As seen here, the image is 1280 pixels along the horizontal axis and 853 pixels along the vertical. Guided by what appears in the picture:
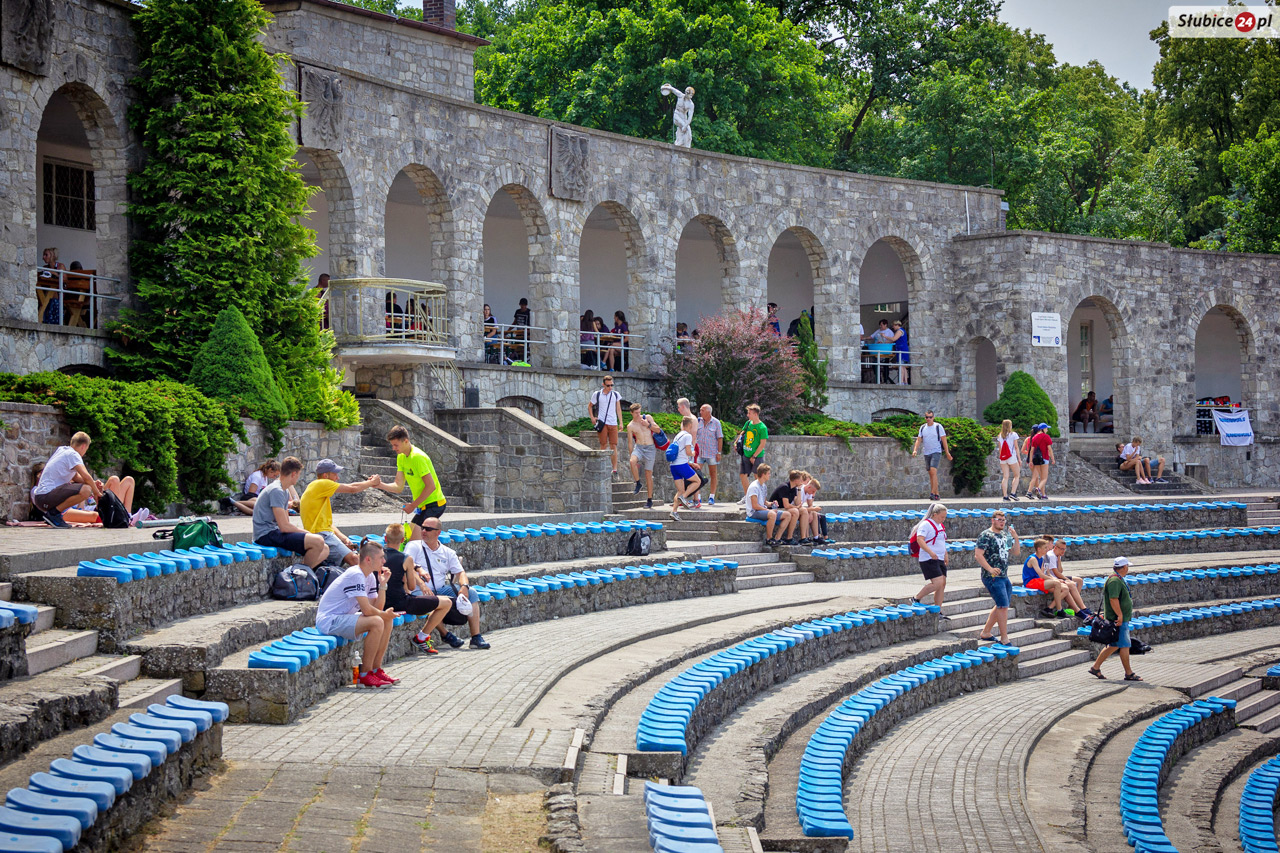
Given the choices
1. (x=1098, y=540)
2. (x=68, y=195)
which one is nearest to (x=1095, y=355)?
(x=1098, y=540)

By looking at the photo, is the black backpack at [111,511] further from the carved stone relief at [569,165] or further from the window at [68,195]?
the carved stone relief at [569,165]

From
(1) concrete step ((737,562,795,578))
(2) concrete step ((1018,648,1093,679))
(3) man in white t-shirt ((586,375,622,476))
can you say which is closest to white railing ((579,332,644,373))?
(3) man in white t-shirt ((586,375,622,476))

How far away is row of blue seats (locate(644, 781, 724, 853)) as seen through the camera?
5320 millimetres

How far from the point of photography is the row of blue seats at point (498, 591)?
7.80m

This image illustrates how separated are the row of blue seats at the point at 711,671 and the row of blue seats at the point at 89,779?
→ 2.70 meters

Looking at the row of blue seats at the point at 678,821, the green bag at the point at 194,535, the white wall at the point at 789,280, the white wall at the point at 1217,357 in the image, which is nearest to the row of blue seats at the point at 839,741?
the row of blue seats at the point at 678,821

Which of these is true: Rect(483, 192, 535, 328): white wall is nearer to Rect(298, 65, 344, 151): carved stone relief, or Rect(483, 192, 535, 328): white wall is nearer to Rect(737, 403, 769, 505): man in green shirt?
Rect(298, 65, 344, 151): carved stone relief

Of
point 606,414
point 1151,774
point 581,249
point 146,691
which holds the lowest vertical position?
point 1151,774

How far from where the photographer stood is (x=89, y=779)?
16.7 feet

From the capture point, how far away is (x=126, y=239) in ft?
58.9

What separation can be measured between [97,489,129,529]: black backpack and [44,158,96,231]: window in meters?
9.84

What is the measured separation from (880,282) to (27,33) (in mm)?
21516

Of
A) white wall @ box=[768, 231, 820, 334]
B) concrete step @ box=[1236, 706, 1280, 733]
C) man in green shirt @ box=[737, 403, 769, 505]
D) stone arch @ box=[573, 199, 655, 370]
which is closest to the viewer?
concrete step @ box=[1236, 706, 1280, 733]

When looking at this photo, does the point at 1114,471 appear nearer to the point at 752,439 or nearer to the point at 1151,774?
the point at 752,439
